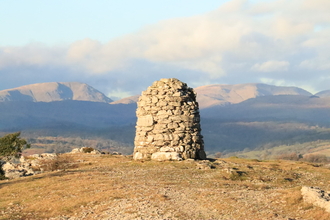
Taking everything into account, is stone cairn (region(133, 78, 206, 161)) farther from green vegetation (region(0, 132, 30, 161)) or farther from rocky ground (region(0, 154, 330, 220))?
green vegetation (region(0, 132, 30, 161))

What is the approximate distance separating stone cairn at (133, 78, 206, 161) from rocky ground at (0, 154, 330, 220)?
1.96 metres

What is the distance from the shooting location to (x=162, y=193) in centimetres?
2319

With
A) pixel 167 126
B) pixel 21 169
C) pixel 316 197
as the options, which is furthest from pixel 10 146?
pixel 316 197

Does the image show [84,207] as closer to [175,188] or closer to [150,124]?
[175,188]

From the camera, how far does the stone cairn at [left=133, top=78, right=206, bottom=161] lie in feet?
119

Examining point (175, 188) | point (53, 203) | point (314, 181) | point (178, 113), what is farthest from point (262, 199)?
point (178, 113)

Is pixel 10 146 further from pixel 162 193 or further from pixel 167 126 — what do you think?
pixel 162 193

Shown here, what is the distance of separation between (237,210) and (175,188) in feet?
19.2

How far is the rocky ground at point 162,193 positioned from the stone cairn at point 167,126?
1.96 meters

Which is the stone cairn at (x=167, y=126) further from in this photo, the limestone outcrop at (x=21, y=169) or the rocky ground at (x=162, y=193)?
the limestone outcrop at (x=21, y=169)

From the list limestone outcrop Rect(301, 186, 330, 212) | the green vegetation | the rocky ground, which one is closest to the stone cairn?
the rocky ground

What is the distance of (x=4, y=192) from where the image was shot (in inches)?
1057

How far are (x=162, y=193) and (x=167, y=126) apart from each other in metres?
13.5

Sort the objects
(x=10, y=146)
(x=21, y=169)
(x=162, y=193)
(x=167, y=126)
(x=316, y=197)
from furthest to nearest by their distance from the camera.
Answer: (x=21, y=169) → (x=10, y=146) → (x=167, y=126) → (x=162, y=193) → (x=316, y=197)
